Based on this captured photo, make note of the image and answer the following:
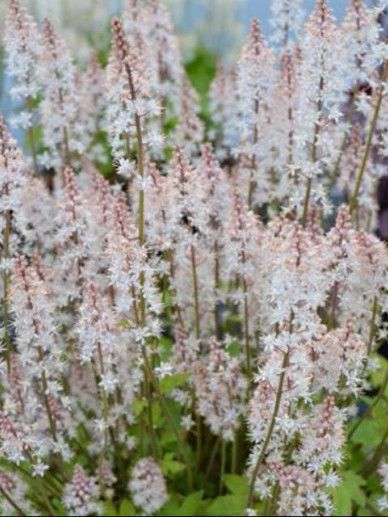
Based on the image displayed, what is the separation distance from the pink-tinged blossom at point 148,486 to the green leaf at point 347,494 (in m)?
0.62

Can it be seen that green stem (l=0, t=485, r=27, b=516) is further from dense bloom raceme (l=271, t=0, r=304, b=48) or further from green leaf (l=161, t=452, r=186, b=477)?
dense bloom raceme (l=271, t=0, r=304, b=48)

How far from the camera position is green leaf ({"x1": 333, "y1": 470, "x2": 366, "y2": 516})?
11.2 feet

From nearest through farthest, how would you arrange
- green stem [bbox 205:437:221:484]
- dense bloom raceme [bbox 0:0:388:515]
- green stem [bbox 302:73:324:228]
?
dense bloom raceme [bbox 0:0:388:515] < green stem [bbox 302:73:324:228] < green stem [bbox 205:437:221:484]

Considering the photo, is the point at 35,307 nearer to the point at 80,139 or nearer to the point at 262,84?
the point at 262,84

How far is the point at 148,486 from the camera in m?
3.59

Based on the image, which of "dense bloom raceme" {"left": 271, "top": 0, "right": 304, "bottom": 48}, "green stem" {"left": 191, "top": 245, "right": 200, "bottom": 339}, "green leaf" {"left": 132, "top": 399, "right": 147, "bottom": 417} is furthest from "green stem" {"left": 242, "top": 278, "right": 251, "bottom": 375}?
"dense bloom raceme" {"left": 271, "top": 0, "right": 304, "bottom": 48}

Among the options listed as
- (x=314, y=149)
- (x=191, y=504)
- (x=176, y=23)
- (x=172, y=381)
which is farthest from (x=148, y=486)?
(x=176, y=23)

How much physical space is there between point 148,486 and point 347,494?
2.28 ft

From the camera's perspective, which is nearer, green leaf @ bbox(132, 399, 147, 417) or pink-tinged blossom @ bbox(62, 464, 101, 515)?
pink-tinged blossom @ bbox(62, 464, 101, 515)

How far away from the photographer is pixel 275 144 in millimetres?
3936

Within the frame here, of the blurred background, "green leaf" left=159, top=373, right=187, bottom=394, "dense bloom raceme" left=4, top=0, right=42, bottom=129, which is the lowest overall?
"green leaf" left=159, top=373, right=187, bottom=394

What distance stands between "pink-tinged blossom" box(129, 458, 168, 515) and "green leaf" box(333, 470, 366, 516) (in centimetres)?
62

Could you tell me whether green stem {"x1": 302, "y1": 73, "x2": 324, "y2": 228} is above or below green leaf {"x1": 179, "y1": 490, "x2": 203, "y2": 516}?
above

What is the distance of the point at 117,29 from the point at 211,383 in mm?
1279
